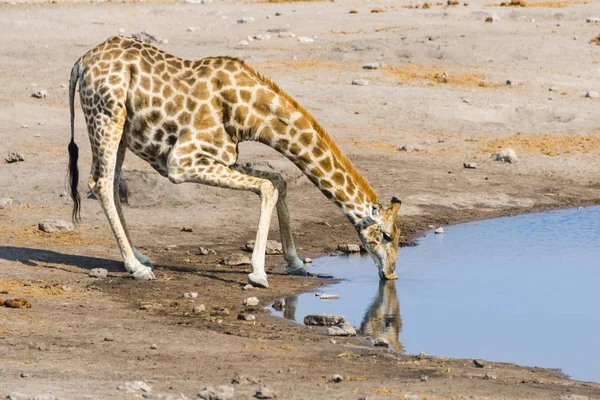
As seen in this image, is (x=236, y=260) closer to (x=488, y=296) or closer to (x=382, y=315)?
(x=382, y=315)

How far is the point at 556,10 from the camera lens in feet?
103

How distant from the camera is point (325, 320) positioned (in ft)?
34.2

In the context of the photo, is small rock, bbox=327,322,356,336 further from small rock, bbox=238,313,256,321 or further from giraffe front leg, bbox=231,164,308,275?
giraffe front leg, bbox=231,164,308,275

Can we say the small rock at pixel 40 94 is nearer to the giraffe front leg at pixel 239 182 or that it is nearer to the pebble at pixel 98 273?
the pebble at pixel 98 273

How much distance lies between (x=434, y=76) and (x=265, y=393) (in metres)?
17.0

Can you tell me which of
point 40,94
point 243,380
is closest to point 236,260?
point 243,380

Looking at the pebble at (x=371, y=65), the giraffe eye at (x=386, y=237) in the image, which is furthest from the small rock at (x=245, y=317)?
the pebble at (x=371, y=65)

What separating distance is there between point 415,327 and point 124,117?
350 cm

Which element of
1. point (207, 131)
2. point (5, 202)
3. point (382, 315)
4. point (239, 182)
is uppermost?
point (207, 131)

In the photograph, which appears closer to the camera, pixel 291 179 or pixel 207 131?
pixel 207 131

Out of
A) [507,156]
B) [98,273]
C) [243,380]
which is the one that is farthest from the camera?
[507,156]

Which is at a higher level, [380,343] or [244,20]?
[244,20]

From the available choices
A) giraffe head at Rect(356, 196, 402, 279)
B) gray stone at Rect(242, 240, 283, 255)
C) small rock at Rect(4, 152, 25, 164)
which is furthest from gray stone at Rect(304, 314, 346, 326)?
small rock at Rect(4, 152, 25, 164)

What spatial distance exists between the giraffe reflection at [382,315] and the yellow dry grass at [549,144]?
8079 millimetres
